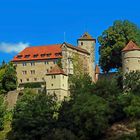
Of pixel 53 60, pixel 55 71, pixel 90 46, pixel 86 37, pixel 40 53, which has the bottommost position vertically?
pixel 55 71

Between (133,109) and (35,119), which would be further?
(35,119)

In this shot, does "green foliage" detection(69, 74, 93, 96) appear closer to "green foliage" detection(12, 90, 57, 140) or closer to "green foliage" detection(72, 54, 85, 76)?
"green foliage" detection(72, 54, 85, 76)

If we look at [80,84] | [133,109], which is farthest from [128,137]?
[80,84]

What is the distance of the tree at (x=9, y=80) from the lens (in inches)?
4181

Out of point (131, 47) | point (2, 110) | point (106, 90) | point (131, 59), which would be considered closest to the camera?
point (106, 90)

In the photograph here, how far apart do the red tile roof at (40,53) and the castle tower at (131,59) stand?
1478 centimetres

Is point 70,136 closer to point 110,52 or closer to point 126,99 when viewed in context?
point 126,99

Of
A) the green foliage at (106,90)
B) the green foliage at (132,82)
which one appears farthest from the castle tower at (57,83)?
the green foliage at (132,82)

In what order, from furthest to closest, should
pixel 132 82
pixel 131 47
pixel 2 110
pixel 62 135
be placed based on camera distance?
→ pixel 2 110 < pixel 131 47 < pixel 132 82 < pixel 62 135

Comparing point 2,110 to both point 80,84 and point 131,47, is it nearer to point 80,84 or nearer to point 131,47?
point 80,84

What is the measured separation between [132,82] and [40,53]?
24.6 meters

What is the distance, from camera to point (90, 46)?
107812mm

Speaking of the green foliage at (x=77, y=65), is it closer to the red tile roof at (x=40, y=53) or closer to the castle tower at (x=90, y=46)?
the castle tower at (x=90, y=46)

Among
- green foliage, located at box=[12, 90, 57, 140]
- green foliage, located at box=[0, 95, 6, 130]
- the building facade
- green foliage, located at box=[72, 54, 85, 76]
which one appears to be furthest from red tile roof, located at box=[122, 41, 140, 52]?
green foliage, located at box=[0, 95, 6, 130]
